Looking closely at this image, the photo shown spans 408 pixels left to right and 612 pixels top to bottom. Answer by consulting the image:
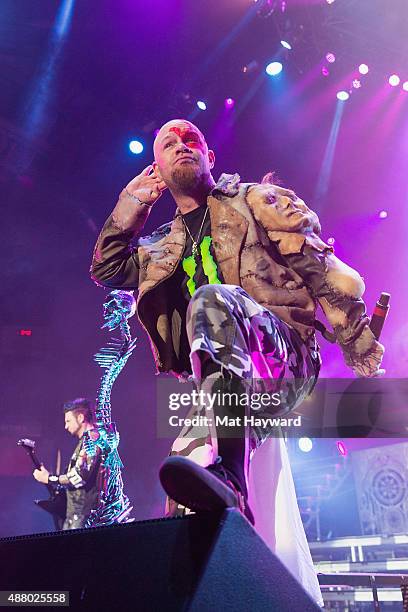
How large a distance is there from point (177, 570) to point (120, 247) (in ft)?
6.47

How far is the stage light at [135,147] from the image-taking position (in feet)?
23.7

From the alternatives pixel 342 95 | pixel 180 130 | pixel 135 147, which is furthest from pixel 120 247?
pixel 342 95

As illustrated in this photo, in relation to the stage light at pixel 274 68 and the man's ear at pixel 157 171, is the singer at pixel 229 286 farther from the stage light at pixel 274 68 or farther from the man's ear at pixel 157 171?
the stage light at pixel 274 68

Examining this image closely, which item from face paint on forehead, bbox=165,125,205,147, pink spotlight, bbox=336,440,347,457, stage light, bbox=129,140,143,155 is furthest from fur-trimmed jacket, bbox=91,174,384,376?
pink spotlight, bbox=336,440,347,457

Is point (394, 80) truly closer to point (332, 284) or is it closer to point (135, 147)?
point (135, 147)

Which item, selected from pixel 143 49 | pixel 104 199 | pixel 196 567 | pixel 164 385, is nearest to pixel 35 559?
pixel 196 567

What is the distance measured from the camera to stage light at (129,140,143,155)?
23.7 feet

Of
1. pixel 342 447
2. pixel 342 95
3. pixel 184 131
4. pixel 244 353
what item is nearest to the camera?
pixel 244 353

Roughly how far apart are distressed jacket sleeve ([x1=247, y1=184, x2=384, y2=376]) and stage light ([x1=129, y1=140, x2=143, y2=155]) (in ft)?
17.9

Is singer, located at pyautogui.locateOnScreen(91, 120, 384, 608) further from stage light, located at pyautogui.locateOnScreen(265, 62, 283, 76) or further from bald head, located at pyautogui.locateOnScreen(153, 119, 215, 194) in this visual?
stage light, located at pyautogui.locateOnScreen(265, 62, 283, 76)

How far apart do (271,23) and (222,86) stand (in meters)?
1.01

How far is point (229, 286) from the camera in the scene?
179 centimetres

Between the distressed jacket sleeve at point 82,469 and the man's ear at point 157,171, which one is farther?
the distressed jacket sleeve at point 82,469

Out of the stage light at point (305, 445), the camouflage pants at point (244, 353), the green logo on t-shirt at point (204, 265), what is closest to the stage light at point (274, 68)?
the green logo on t-shirt at point (204, 265)
